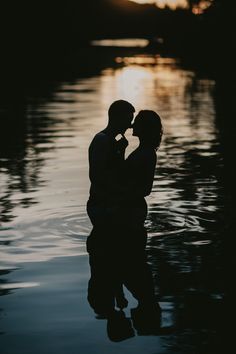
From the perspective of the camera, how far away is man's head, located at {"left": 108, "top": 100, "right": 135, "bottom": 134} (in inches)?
340

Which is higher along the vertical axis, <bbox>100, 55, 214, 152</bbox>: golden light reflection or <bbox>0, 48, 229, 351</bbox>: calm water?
<bbox>0, 48, 229, 351</bbox>: calm water

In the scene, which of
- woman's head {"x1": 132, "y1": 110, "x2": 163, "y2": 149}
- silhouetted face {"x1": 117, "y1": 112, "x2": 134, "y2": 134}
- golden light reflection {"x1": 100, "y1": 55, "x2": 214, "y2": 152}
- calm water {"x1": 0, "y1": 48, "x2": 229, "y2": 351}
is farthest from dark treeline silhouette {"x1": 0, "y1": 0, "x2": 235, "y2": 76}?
silhouetted face {"x1": 117, "y1": 112, "x2": 134, "y2": 134}

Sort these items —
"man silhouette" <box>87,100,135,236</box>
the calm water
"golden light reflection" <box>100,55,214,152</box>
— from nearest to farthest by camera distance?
the calm water → "man silhouette" <box>87,100,135,236</box> → "golden light reflection" <box>100,55,214,152</box>

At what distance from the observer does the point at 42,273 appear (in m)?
8.40

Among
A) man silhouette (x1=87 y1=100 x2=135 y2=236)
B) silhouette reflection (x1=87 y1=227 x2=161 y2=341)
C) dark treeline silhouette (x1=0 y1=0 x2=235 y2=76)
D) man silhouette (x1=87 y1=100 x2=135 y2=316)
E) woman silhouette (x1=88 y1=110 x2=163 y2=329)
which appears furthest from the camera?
dark treeline silhouette (x1=0 y1=0 x2=235 y2=76)

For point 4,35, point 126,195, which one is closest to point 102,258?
point 126,195

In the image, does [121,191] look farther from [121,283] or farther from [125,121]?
[121,283]

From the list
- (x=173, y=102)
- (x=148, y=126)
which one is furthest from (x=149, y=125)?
(x=173, y=102)

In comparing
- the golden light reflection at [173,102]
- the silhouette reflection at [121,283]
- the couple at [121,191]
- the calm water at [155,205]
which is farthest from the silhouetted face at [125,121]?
the golden light reflection at [173,102]

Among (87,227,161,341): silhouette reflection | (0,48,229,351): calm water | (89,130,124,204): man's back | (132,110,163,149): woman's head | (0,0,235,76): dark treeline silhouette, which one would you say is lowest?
(0,0,235,76): dark treeline silhouette

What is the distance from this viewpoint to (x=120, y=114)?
8.69 meters

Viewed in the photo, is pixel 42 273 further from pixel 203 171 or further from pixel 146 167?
pixel 203 171

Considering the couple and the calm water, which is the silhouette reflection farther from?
the calm water

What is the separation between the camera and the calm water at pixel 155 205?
26.1 ft
